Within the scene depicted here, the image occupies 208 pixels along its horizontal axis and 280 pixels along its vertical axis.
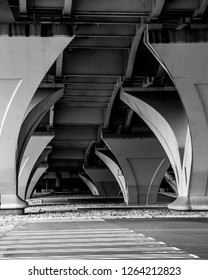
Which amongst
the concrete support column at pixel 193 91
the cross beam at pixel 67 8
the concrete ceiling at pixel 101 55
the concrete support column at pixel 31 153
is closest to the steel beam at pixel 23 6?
the concrete ceiling at pixel 101 55

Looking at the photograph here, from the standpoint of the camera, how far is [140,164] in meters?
53.3

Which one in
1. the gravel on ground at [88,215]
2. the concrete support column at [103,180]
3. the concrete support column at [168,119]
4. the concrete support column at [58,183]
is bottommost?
the concrete support column at [58,183]

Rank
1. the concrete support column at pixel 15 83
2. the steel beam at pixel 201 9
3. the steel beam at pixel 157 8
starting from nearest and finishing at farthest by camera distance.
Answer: the steel beam at pixel 157 8, the steel beam at pixel 201 9, the concrete support column at pixel 15 83

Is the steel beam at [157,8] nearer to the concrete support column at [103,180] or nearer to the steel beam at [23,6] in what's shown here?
the steel beam at [23,6]

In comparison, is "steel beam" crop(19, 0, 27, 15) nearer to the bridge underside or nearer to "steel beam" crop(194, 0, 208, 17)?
the bridge underside

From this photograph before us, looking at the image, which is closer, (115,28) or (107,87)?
(115,28)

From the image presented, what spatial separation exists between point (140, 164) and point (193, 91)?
27.1 m

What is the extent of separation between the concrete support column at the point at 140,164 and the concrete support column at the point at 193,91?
20.8m

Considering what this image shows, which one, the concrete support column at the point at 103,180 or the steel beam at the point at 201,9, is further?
the concrete support column at the point at 103,180

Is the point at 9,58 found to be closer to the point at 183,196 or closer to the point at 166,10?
the point at 166,10

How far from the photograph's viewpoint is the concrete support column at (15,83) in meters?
24.9

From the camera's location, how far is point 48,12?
79.8 feet
